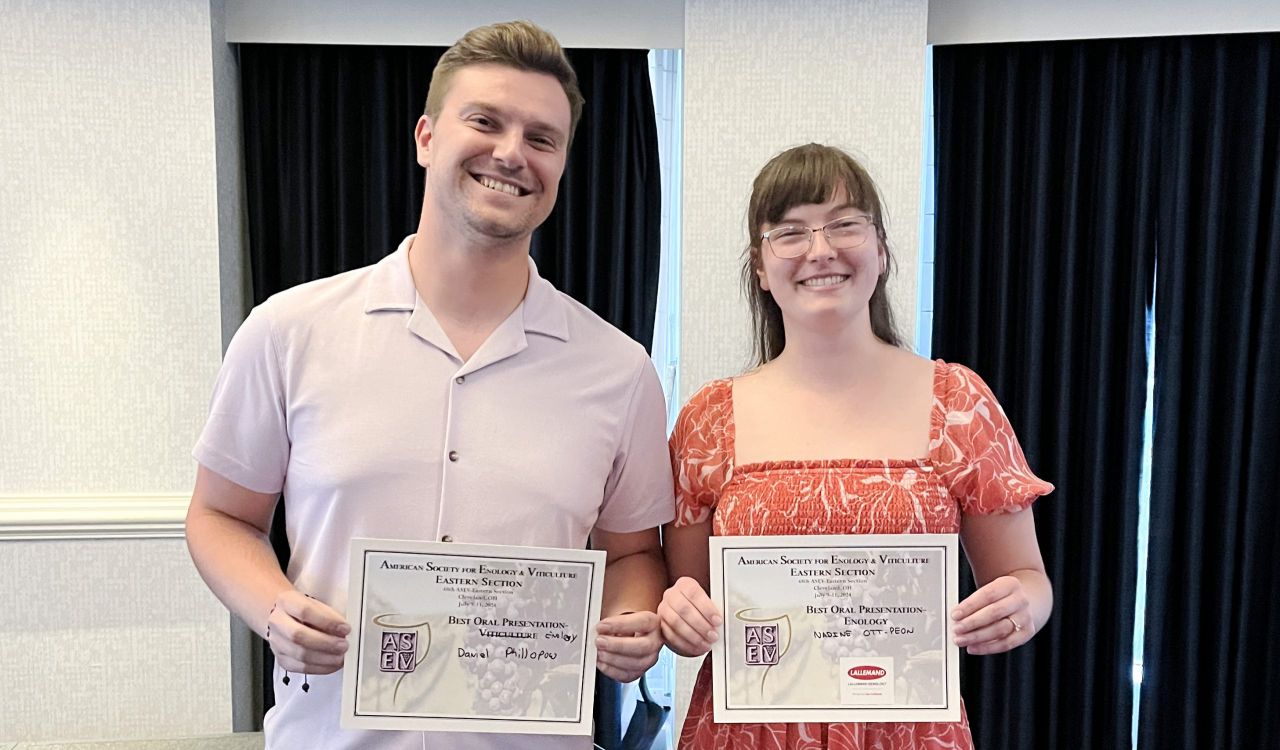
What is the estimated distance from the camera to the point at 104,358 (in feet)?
9.49

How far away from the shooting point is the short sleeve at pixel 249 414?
1.43m

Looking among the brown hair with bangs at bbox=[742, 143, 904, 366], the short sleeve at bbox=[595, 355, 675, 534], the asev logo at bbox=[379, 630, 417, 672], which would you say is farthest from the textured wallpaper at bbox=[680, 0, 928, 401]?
the asev logo at bbox=[379, 630, 417, 672]

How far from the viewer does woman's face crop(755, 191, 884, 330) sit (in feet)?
4.91

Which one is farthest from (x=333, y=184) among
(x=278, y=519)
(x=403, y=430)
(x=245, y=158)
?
(x=403, y=430)

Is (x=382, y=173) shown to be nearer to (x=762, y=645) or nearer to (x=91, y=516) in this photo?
(x=91, y=516)

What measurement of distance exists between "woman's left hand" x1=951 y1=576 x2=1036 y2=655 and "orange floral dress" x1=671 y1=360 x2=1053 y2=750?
0.13 m

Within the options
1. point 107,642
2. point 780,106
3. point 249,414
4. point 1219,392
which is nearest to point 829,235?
point 249,414

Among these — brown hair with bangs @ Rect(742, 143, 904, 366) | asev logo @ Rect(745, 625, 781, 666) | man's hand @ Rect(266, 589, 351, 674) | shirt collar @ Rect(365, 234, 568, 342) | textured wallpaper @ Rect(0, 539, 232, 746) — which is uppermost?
brown hair with bangs @ Rect(742, 143, 904, 366)

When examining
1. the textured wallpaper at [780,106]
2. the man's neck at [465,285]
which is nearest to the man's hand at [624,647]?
the man's neck at [465,285]

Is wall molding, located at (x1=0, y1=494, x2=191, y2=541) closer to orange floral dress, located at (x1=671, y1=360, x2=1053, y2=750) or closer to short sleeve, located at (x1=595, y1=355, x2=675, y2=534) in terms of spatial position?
short sleeve, located at (x1=595, y1=355, x2=675, y2=534)

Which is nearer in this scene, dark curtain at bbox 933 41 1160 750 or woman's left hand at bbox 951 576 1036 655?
woman's left hand at bbox 951 576 1036 655

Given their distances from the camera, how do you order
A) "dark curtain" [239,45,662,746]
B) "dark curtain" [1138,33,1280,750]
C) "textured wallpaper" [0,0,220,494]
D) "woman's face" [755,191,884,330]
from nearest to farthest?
1. "woman's face" [755,191,884,330]
2. "textured wallpaper" [0,0,220,494]
3. "dark curtain" [1138,33,1280,750]
4. "dark curtain" [239,45,662,746]

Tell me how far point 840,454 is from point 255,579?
96 cm

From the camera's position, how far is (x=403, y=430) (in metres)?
1.40
